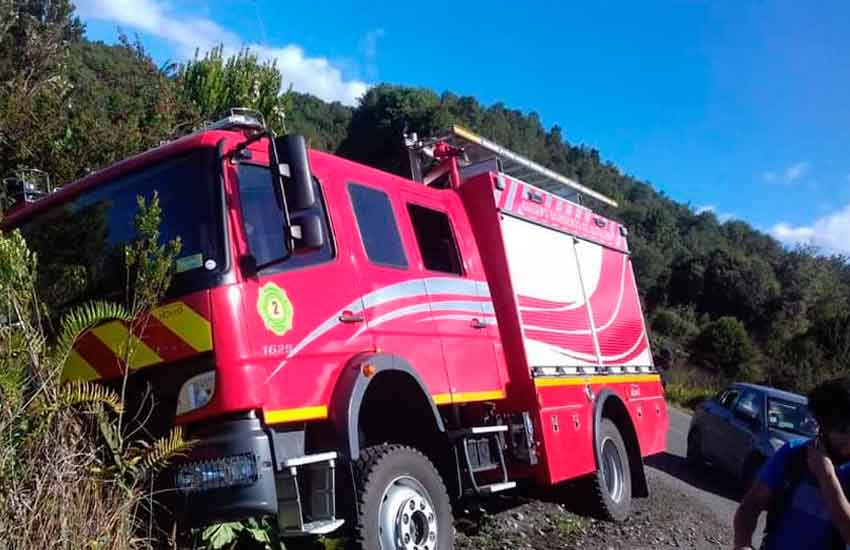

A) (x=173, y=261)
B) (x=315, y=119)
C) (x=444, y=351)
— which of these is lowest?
(x=444, y=351)

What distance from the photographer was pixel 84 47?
2497 centimetres

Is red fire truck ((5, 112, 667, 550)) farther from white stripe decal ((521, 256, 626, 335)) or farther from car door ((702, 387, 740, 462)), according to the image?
car door ((702, 387, 740, 462))

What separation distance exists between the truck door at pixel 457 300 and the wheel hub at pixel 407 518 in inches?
41.7

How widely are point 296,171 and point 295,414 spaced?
1340 millimetres

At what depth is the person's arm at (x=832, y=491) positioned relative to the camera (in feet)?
9.46

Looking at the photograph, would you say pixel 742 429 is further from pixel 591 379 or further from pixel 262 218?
pixel 262 218

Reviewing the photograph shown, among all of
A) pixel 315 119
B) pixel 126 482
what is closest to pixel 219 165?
pixel 126 482

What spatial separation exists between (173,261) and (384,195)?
204cm

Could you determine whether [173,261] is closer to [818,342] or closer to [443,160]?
[443,160]

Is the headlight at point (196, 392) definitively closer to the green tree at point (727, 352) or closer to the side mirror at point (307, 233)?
the side mirror at point (307, 233)

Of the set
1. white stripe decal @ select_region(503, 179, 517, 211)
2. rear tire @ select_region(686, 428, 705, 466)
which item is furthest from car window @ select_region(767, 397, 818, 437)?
white stripe decal @ select_region(503, 179, 517, 211)

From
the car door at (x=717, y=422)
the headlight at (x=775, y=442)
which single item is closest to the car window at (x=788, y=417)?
the headlight at (x=775, y=442)

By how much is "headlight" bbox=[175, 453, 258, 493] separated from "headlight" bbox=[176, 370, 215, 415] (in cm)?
29

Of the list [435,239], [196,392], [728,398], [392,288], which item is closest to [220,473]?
[196,392]
